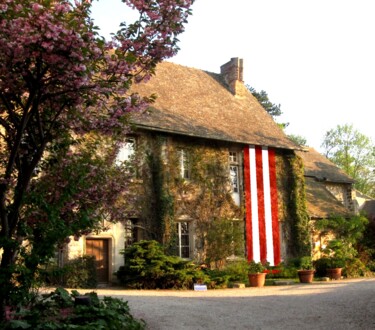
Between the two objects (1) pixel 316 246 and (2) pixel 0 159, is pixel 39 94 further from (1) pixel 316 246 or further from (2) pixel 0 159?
(1) pixel 316 246

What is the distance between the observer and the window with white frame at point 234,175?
20.3 meters

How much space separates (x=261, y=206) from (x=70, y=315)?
14505 mm

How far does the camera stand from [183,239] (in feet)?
61.3

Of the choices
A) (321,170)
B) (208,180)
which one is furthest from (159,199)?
(321,170)

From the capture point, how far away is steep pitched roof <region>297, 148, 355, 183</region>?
29.3 m

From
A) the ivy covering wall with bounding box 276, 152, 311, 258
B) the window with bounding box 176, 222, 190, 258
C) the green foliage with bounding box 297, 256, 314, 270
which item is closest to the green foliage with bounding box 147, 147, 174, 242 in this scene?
the window with bounding box 176, 222, 190, 258

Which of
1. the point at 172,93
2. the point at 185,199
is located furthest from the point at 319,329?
the point at 172,93

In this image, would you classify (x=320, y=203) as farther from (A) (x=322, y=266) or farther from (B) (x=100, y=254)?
(B) (x=100, y=254)

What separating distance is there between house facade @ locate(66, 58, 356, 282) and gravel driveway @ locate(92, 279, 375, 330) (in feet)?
17.0

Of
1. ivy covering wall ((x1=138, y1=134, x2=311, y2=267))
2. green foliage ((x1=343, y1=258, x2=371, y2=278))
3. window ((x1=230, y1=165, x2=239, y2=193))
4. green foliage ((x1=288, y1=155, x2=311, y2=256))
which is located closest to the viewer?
ivy covering wall ((x1=138, y1=134, x2=311, y2=267))

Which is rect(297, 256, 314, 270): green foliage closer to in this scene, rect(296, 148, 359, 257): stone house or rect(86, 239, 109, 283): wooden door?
rect(296, 148, 359, 257): stone house

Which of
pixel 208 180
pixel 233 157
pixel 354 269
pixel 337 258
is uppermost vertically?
pixel 233 157

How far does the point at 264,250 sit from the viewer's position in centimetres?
2036

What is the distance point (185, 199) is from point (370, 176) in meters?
42.7
